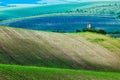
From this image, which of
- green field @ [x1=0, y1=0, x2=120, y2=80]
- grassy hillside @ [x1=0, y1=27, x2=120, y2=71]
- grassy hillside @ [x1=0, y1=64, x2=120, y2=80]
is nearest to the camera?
grassy hillside @ [x1=0, y1=64, x2=120, y2=80]

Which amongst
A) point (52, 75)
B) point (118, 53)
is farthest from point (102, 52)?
point (52, 75)

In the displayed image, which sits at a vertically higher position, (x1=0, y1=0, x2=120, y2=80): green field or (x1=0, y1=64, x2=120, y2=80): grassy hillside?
(x1=0, y1=64, x2=120, y2=80): grassy hillside

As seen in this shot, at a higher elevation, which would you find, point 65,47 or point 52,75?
point 52,75

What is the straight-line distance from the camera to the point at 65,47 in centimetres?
4550

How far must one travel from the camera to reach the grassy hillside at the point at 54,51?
120 feet

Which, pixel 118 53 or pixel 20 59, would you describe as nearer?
pixel 20 59

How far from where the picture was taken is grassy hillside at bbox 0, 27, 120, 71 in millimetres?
36528

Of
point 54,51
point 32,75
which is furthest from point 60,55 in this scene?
point 32,75

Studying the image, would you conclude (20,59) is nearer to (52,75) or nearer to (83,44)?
(52,75)

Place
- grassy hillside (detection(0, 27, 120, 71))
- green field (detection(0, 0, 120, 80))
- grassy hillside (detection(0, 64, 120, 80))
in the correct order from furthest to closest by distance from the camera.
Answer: grassy hillside (detection(0, 27, 120, 71)), green field (detection(0, 0, 120, 80)), grassy hillside (detection(0, 64, 120, 80))

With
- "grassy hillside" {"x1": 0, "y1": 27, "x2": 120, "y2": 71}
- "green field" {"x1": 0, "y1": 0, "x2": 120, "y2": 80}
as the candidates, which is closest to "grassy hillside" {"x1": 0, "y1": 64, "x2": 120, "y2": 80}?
"green field" {"x1": 0, "y1": 0, "x2": 120, "y2": 80}

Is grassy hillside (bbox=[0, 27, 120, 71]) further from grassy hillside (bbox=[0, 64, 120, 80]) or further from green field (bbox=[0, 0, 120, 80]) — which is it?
grassy hillside (bbox=[0, 64, 120, 80])

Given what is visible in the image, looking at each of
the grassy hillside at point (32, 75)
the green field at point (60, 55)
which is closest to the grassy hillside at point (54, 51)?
the green field at point (60, 55)

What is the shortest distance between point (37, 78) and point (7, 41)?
1900cm
